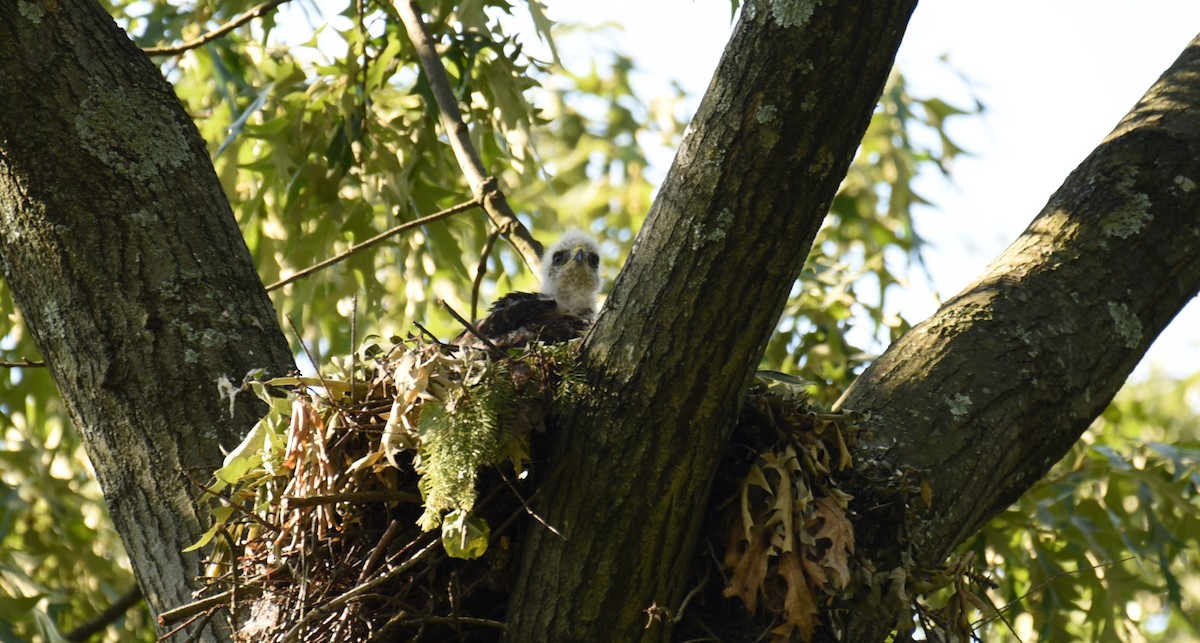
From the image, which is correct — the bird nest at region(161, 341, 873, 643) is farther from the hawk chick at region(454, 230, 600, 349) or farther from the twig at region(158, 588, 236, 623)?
the hawk chick at region(454, 230, 600, 349)

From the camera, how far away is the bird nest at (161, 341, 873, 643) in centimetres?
236

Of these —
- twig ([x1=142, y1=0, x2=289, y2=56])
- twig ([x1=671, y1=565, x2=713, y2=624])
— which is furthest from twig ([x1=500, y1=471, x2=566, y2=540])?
twig ([x1=142, y1=0, x2=289, y2=56])

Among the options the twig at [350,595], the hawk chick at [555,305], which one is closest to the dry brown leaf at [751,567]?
→ the twig at [350,595]

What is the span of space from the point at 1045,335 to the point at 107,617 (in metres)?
3.95

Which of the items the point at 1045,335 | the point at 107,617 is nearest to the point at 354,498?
the point at 1045,335

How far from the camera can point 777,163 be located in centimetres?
235

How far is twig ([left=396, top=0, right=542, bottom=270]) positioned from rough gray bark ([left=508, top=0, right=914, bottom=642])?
4.79 ft

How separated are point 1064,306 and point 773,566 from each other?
4.14ft

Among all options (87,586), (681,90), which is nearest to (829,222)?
(87,586)

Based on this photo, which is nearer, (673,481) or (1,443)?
(673,481)

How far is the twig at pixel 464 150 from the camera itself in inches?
154

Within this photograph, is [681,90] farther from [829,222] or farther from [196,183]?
[196,183]

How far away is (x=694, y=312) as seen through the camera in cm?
238

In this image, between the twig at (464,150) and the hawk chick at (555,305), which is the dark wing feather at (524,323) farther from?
the twig at (464,150)
